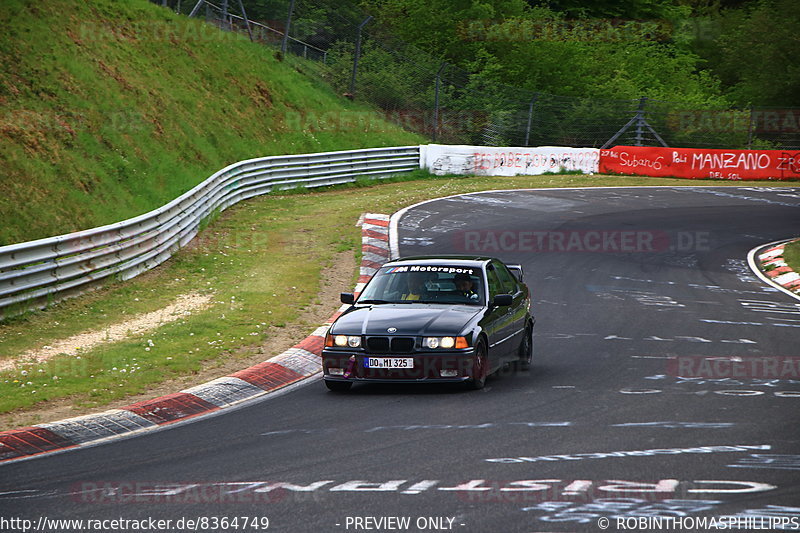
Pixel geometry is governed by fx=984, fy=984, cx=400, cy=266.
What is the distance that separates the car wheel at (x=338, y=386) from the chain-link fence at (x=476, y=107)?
94.7ft

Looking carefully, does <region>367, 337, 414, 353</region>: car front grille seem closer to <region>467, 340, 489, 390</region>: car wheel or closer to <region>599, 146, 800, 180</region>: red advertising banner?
<region>467, 340, 489, 390</region>: car wheel

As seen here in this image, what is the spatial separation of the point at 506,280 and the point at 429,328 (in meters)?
2.46

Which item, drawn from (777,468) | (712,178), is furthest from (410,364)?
(712,178)

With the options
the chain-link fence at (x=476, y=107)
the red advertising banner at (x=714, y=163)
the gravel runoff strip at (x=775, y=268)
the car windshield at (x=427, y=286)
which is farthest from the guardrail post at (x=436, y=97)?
the car windshield at (x=427, y=286)

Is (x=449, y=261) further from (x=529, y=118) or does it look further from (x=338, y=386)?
(x=529, y=118)

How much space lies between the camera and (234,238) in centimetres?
2138

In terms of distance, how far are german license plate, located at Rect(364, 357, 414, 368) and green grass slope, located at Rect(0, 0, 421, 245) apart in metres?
8.41

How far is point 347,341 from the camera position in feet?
33.4

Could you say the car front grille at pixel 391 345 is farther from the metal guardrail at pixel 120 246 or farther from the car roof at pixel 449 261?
the metal guardrail at pixel 120 246

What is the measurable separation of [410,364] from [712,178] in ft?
97.5

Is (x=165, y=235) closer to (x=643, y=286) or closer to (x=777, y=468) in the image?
(x=643, y=286)

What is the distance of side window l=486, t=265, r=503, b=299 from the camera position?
37.2ft

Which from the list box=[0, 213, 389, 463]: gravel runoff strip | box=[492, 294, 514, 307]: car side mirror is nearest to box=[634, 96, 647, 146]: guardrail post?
box=[0, 213, 389, 463]: gravel runoff strip

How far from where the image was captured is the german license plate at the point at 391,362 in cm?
994
